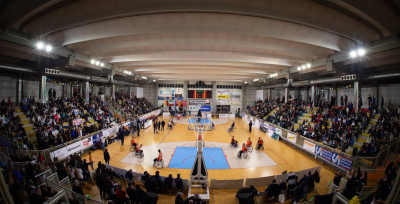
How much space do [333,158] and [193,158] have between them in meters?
9.06

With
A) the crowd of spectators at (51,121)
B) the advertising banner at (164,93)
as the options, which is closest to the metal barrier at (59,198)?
the crowd of spectators at (51,121)

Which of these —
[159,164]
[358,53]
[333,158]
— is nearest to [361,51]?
[358,53]

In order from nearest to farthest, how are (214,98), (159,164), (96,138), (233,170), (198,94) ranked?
(233,170)
(159,164)
(96,138)
(198,94)
(214,98)

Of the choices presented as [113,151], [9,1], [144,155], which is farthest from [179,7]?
[113,151]

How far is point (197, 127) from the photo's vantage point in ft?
42.1

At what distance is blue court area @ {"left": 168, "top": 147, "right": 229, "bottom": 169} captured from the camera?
11.3 metres

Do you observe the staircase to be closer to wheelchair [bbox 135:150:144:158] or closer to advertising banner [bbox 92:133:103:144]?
advertising banner [bbox 92:133:103:144]

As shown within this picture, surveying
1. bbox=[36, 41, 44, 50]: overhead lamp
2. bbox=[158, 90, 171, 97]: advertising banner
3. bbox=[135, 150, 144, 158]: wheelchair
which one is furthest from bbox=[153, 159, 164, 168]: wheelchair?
bbox=[158, 90, 171, 97]: advertising banner

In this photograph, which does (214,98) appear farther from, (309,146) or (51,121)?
(51,121)

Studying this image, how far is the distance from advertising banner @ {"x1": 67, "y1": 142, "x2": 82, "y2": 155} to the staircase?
2.50 m

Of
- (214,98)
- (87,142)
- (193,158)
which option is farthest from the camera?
(214,98)

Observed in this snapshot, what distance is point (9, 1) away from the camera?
6398mm

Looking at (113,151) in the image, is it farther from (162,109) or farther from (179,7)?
(162,109)

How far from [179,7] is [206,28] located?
7.45 feet
